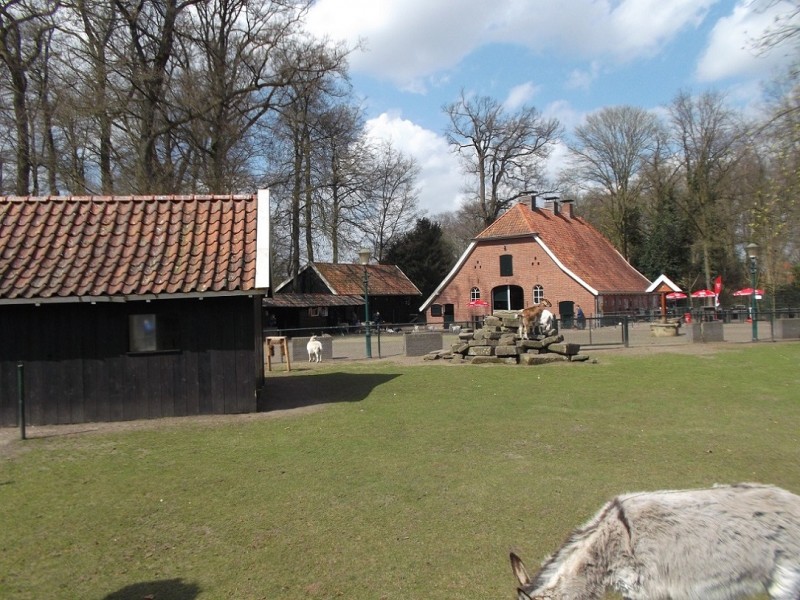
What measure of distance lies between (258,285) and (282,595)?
752cm

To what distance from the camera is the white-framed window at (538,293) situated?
45906 mm

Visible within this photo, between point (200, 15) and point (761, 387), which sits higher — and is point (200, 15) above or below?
above

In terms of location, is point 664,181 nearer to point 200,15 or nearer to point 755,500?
point 200,15

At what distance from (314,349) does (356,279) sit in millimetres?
28702

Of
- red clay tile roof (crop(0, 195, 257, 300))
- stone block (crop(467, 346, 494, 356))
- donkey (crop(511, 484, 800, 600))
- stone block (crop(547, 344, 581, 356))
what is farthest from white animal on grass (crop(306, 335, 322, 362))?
donkey (crop(511, 484, 800, 600))

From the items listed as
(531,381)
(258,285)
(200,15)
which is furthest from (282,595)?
(200,15)

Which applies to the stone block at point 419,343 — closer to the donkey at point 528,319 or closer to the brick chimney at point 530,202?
the donkey at point 528,319

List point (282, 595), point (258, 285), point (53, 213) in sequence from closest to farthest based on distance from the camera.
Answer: point (282, 595) < point (258, 285) < point (53, 213)

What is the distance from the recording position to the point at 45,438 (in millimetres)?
10742

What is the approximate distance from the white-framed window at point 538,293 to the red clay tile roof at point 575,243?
2549mm

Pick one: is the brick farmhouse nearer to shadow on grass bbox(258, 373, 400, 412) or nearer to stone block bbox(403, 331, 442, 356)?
stone block bbox(403, 331, 442, 356)

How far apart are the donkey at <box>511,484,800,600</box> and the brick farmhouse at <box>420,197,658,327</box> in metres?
40.1

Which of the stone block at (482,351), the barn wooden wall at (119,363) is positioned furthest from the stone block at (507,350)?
the barn wooden wall at (119,363)

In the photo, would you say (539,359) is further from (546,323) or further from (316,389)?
(316,389)
